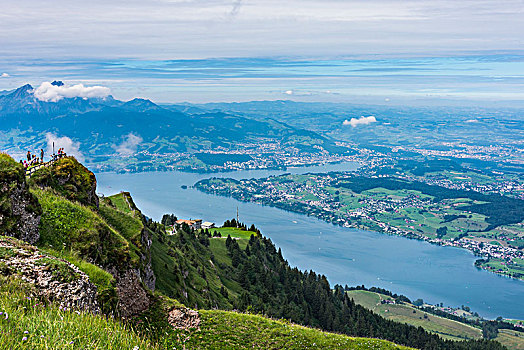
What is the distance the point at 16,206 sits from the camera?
14141 millimetres

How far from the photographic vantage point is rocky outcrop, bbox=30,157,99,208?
757 inches

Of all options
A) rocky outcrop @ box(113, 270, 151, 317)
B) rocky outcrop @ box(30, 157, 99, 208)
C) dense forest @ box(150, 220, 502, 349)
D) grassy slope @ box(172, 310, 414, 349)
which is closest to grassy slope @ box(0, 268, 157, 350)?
rocky outcrop @ box(113, 270, 151, 317)

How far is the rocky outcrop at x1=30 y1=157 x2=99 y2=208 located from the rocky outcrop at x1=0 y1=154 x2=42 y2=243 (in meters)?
3.94

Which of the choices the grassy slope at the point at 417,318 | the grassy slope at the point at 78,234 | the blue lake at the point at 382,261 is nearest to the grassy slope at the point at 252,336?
the grassy slope at the point at 78,234

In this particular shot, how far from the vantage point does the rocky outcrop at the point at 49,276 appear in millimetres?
8766

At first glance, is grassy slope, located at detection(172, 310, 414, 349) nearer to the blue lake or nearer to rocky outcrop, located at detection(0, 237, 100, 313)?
rocky outcrop, located at detection(0, 237, 100, 313)

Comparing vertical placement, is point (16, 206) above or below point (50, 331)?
above

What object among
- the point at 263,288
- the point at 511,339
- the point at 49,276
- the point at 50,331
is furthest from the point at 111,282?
the point at 511,339

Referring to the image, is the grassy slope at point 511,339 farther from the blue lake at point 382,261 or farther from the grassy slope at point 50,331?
the grassy slope at point 50,331

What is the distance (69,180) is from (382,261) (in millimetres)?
125370

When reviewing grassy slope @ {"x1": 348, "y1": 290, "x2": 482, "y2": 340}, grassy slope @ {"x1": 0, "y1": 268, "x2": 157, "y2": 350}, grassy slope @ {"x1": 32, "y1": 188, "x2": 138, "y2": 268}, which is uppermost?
grassy slope @ {"x1": 32, "y1": 188, "x2": 138, "y2": 268}

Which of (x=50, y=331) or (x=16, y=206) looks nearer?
(x=50, y=331)

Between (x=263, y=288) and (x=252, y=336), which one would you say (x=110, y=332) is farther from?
(x=263, y=288)

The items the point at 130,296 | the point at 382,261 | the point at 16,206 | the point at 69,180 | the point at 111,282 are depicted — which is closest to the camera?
the point at 111,282
